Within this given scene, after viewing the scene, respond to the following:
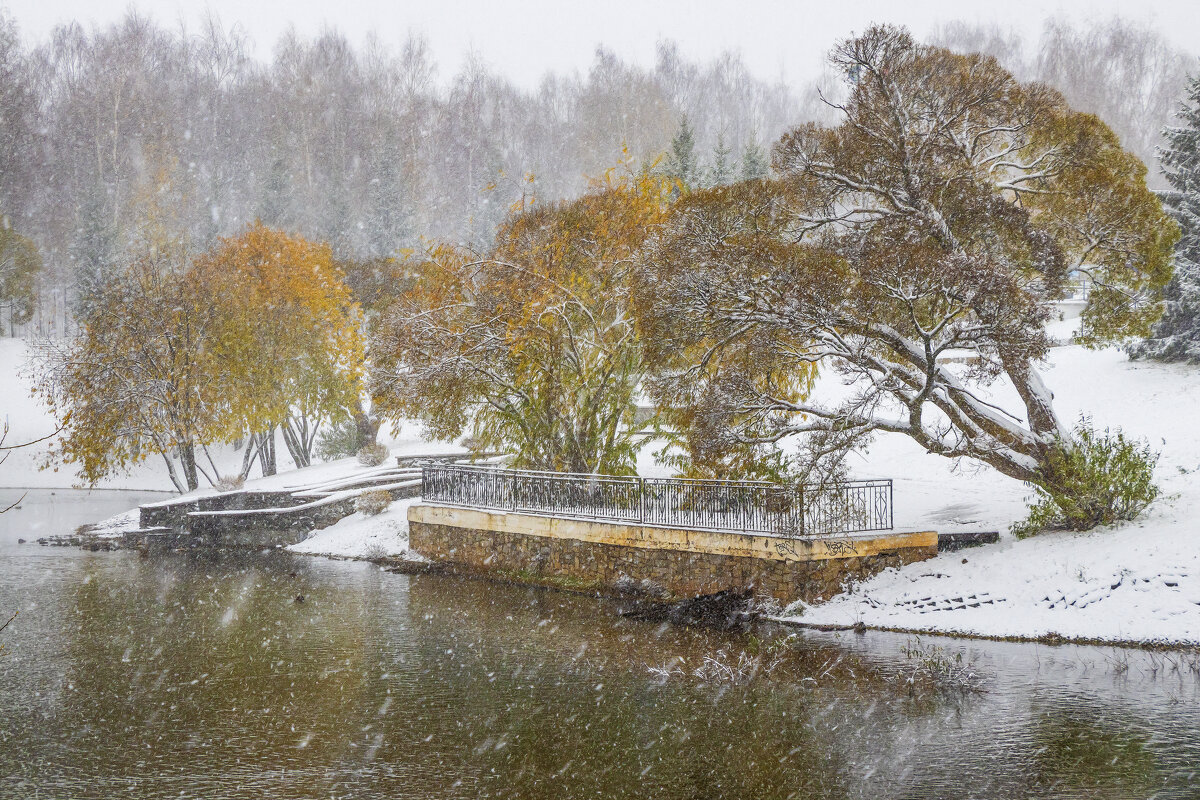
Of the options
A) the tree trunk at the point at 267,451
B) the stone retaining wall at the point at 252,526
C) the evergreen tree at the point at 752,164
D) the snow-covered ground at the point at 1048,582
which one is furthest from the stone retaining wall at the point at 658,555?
the evergreen tree at the point at 752,164

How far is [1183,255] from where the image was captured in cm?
2809

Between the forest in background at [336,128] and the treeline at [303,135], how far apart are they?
152 mm

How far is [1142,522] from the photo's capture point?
16.2m

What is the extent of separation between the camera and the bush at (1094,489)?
1628 centimetres

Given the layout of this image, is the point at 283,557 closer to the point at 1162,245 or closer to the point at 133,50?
the point at 1162,245

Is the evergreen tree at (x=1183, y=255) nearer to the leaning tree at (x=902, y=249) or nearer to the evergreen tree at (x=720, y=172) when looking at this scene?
the leaning tree at (x=902, y=249)

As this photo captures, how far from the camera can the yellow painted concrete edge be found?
52.9 ft

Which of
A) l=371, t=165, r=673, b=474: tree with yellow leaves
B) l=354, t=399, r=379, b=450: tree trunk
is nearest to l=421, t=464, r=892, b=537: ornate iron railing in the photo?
l=371, t=165, r=673, b=474: tree with yellow leaves

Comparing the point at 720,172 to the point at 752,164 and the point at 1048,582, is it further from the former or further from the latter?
the point at 1048,582

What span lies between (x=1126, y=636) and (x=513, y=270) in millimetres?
15506

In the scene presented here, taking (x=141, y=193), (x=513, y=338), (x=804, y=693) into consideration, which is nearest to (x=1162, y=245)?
(x=804, y=693)

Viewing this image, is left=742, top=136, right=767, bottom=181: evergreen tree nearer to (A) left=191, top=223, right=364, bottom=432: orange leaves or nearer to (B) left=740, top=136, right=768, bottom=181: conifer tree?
(B) left=740, top=136, right=768, bottom=181: conifer tree

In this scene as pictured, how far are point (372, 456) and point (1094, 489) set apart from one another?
1030 inches

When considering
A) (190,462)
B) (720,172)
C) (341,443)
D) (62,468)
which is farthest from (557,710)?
(62,468)
